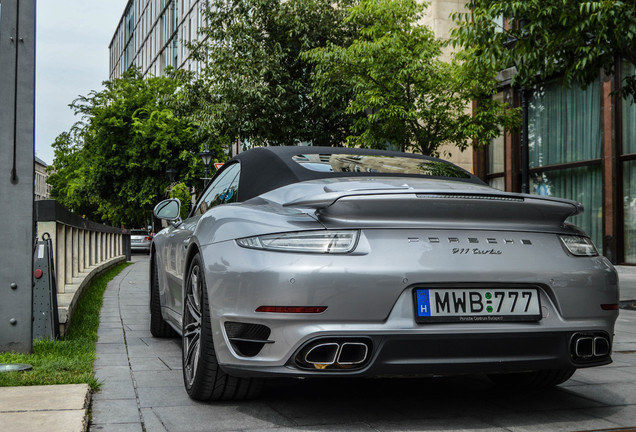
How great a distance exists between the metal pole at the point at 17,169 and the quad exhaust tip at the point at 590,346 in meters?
3.47

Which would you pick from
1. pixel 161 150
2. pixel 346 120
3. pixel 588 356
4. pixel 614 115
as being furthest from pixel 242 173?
pixel 161 150

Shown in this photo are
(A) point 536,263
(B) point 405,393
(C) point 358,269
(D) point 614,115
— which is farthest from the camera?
(D) point 614,115

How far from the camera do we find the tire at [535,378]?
4.02m

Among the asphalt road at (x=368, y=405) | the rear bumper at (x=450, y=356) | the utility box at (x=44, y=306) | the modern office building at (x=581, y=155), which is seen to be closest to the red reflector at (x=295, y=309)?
the rear bumper at (x=450, y=356)

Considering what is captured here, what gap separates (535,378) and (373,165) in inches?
58.3

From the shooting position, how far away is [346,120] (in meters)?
22.2

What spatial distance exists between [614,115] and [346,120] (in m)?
8.09

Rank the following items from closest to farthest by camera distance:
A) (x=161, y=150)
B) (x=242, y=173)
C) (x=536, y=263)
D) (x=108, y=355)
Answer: (x=536, y=263) < (x=242, y=173) < (x=108, y=355) < (x=161, y=150)

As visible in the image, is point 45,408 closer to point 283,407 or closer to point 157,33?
point 283,407

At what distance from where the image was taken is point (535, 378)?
4.10 meters

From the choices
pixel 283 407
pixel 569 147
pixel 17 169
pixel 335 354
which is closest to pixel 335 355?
pixel 335 354

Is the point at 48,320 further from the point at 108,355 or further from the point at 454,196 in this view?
the point at 454,196

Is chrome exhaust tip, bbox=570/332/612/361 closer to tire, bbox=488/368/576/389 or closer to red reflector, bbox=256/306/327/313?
tire, bbox=488/368/576/389

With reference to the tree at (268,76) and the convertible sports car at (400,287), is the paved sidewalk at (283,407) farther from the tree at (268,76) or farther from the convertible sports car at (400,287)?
the tree at (268,76)
